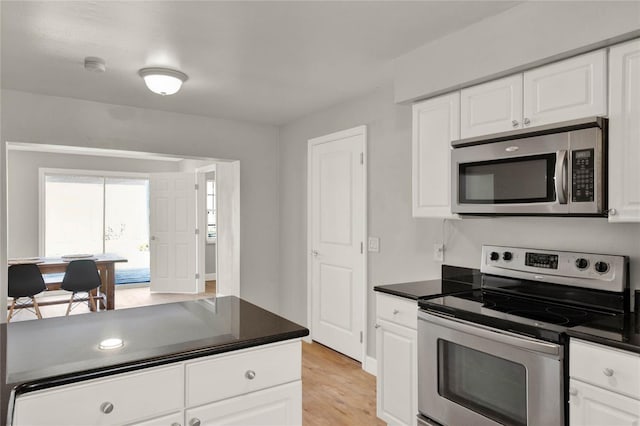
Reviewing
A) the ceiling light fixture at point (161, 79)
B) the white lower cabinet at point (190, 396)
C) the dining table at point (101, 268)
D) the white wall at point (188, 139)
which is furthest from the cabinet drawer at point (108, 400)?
the dining table at point (101, 268)

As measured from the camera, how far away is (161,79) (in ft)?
9.82

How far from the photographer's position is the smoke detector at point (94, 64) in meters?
2.81

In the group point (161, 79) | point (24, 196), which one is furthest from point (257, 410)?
point (24, 196)

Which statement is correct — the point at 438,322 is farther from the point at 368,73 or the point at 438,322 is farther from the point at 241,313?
the point at 368,73

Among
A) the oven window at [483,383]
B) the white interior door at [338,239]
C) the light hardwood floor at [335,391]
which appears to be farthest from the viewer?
the white interior door at [338,239]

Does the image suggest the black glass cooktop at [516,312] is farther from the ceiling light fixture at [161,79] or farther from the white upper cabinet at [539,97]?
the ceiling light fixture at [161,79]

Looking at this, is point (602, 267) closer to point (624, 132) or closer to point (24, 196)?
point (624, 132)

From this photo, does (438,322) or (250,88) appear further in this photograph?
(250,88)

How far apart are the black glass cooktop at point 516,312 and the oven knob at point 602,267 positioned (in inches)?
7.4

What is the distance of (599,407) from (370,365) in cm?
215

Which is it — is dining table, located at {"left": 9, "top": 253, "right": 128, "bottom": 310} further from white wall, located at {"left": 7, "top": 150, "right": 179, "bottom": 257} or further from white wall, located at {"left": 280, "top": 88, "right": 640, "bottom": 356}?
white wall, located at {"left": 280, "top": 88, "right": 640, "bottom": 356}

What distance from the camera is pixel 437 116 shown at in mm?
2557

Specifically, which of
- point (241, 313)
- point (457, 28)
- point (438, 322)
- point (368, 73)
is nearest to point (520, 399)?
point (438, 322)

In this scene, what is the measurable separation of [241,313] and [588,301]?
64.7 inches
